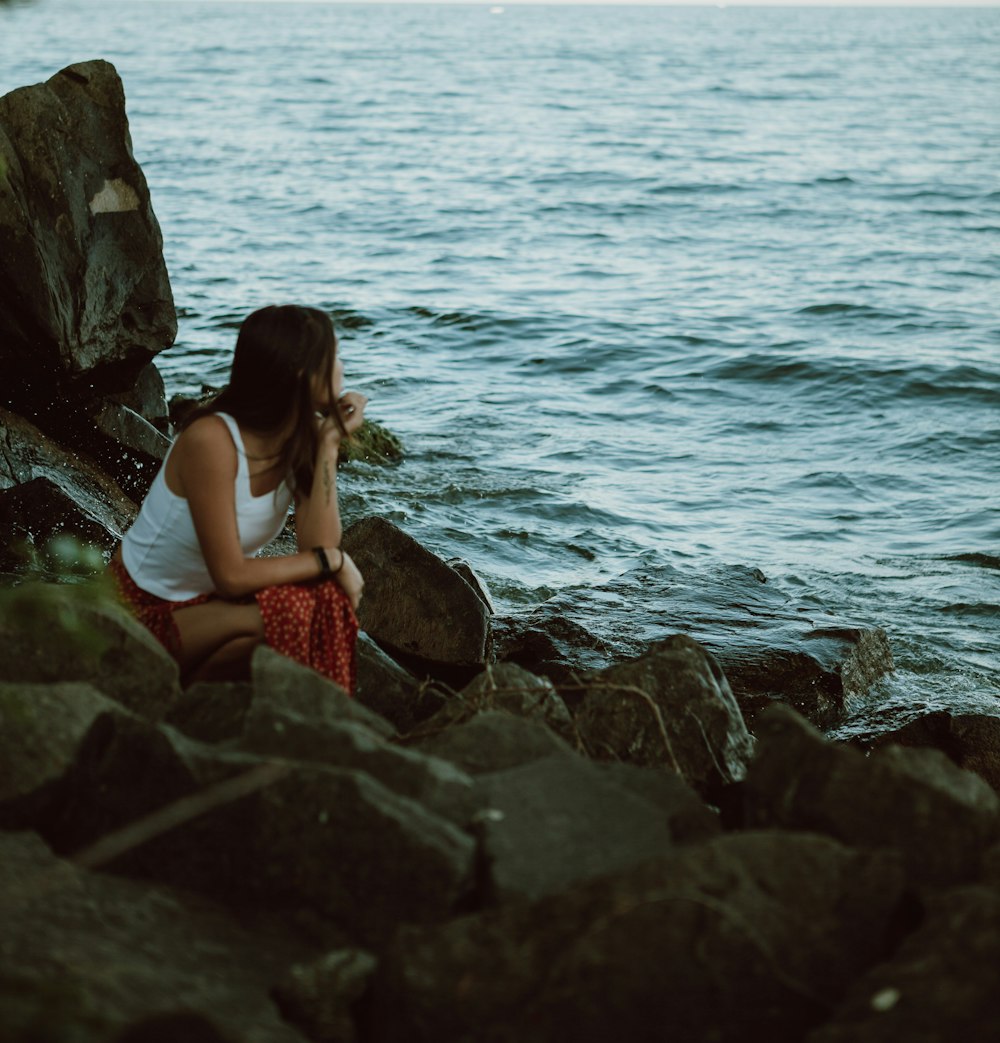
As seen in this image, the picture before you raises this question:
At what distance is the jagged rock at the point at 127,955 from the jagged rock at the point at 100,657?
2.72ft

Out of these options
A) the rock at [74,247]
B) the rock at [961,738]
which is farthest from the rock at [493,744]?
the rock at [74,247]

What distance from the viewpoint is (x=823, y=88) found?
49750mm

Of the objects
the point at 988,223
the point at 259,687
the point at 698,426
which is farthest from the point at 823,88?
the point at 259,687

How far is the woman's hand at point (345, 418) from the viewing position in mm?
4555

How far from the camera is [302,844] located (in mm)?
2928

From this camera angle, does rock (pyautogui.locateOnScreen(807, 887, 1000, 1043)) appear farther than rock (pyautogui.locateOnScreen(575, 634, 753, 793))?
No

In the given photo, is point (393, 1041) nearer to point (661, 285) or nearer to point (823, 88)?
point (661, 285)

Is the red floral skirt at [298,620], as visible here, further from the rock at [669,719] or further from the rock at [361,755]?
the rock at [361,755]

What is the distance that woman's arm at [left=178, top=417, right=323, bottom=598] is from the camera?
4.23 metres

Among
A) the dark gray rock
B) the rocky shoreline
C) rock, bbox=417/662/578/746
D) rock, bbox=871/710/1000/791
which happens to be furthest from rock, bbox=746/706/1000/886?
rock, bbox=871/710/1000/791

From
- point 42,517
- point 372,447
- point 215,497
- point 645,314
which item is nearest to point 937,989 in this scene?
point 215,497

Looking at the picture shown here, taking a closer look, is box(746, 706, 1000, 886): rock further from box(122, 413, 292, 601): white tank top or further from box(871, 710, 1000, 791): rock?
box(871, 710, 1000, 791): rock

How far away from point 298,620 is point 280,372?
830mm

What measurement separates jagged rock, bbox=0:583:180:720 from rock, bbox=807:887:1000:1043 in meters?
2.14
